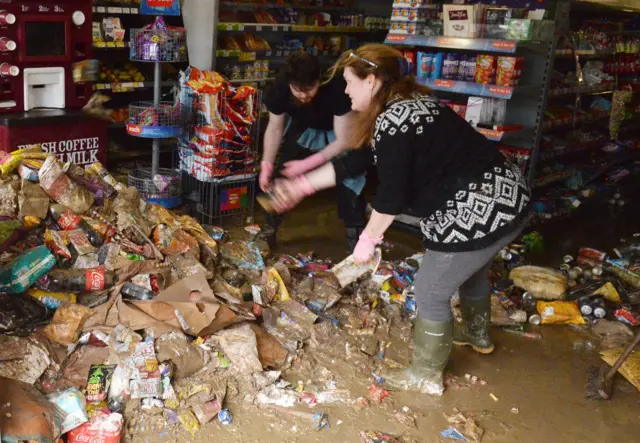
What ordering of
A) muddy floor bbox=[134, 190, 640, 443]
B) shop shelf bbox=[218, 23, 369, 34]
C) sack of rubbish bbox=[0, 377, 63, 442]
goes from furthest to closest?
shop shelf bbox=[218, 23, 369, 34] < muddy floor bbox=[134, 190, 640, 443] < sack of rubbish bbox=[0, 377, 63, 442]

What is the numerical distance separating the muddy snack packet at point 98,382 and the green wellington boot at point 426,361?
1.47 meters

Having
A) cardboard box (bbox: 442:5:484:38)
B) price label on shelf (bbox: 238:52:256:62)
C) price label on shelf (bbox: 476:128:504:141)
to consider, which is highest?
cardboard box (bbox: 442:5:484:38)

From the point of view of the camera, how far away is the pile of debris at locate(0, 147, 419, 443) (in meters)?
3.21

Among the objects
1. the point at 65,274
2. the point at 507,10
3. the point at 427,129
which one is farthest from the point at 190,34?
the point at 427,129

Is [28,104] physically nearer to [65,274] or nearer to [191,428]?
[65,274]

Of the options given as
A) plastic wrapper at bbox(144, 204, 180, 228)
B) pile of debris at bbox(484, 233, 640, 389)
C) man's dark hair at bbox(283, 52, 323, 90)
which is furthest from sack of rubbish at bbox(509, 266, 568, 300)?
plastic wrapper at bbox(144, 204, 180, 228)

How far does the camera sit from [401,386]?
12.1 feet

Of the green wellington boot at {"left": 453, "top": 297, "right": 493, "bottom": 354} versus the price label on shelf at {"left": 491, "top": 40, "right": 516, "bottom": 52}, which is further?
the price label on shelf at {"left": 491, "top": 40, "right": 516, "bottom": 52}

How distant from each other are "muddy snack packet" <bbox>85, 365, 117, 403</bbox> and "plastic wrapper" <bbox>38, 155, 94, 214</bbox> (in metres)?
1.33

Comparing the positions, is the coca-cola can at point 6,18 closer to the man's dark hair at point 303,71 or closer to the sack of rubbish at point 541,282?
the man's dark hair at point 303,71

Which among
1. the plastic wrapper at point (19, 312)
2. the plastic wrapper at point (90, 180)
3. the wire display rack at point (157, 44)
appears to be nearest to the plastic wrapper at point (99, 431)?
the plastic wrapper at point (19, 312)

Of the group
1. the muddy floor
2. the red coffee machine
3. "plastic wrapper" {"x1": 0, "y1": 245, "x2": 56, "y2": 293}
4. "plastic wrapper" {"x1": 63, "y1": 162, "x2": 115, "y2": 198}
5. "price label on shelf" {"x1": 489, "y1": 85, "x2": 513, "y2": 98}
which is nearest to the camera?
the muddy floor

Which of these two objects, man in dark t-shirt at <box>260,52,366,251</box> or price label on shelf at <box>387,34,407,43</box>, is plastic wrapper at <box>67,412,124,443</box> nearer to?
man in dark t-shirt at <box>260,52,366,251</box>

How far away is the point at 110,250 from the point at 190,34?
10.0ft
